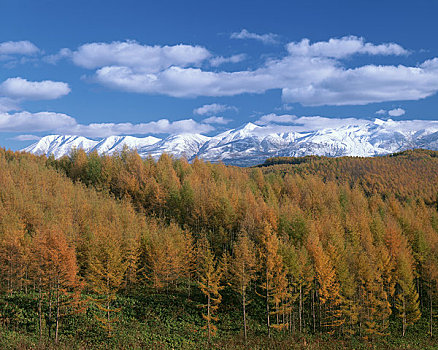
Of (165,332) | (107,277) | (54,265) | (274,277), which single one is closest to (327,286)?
(274,277)

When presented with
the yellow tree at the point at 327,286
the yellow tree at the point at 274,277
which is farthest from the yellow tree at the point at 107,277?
the yellow tree at the point at 327,286

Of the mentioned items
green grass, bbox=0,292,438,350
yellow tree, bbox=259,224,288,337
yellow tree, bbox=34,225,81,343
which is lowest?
green grass, bbox=0,292,438,350

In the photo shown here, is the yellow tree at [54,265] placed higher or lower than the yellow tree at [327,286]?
higher

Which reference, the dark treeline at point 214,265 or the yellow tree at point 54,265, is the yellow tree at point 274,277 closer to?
the dark treeline at point 214,265

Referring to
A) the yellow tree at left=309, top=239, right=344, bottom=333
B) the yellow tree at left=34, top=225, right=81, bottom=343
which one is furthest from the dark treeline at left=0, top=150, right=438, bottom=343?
the yellow tree at left=309, top=239, right=344, bottom=333

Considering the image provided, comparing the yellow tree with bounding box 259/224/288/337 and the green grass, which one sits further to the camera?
the yellow tree with bounding box 259/224/288/337

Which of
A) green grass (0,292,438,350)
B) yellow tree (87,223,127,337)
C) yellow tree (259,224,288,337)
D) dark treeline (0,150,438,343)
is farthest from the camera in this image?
yellow tree (259,224,288,337)

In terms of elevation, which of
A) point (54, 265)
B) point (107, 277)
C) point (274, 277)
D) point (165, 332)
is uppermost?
point (54, 265)

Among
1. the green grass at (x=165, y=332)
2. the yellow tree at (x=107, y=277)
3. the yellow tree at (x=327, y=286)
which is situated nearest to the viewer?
the green grass at (x=165, y=332)

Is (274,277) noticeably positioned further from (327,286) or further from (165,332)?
(165,332)

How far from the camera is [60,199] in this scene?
254 ft

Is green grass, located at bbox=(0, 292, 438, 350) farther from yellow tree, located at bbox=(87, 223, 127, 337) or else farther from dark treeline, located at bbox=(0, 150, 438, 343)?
yellow tree, located at bbox=(87, 223, 127, 337)

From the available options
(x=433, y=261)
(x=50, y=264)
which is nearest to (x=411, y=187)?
(x=433, y=261)

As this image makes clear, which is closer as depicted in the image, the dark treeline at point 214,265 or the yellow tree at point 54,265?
the yellow tree at point 54,265
